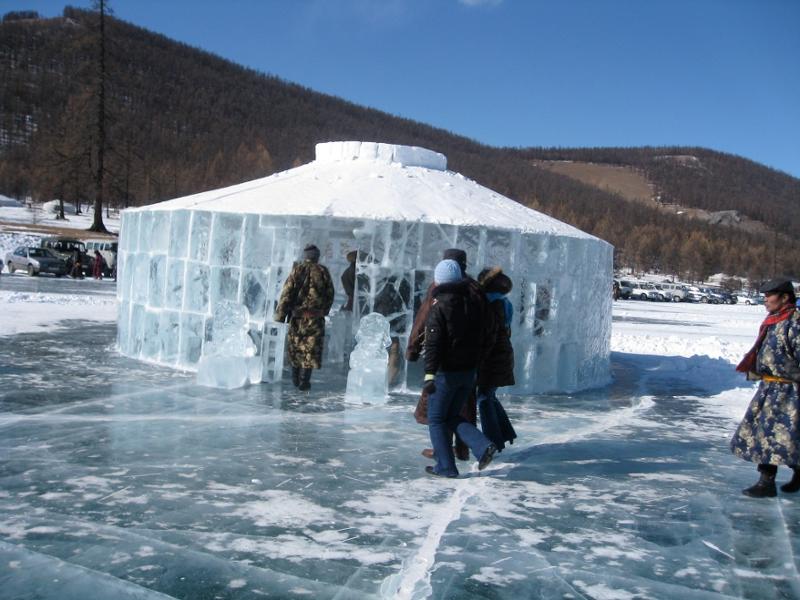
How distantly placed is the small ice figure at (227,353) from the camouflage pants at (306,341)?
58 centimetres

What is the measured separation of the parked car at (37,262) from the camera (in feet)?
93.9

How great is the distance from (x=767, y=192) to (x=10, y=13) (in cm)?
15411

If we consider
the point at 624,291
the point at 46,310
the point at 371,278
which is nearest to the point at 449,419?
the point at 371,278

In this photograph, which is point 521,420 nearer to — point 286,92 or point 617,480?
point 617,480

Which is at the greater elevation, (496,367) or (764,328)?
(764,328)

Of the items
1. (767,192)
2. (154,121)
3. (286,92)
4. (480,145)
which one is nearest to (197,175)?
(154,121)

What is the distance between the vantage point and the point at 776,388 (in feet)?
15.8

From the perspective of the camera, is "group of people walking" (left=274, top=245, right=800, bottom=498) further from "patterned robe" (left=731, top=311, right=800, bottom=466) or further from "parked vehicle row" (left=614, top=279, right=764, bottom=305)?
"parked vehicle row" (left=614, top=279, right=764, bottom=305)

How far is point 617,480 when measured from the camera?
5445 millimetres

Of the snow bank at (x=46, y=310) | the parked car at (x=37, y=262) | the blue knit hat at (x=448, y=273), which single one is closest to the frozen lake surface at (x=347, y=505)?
the blue knit hat at (x=448, y=273)

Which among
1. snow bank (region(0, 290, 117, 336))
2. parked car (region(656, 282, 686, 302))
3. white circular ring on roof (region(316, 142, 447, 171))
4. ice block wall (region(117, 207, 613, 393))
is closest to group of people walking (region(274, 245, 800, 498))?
ice block wall (region(117, 207, 613, 393))

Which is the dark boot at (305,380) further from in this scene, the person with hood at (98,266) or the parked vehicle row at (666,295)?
the parked vehicle row at (666,295)

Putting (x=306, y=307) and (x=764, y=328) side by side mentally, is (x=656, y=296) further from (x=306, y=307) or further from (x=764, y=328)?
(x=764, y=328)

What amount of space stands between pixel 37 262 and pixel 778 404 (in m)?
28.7
